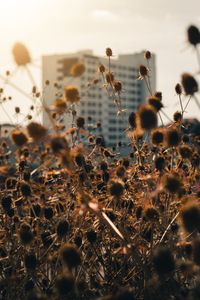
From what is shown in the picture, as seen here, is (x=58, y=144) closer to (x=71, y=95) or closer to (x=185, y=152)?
(x=71, y=95)

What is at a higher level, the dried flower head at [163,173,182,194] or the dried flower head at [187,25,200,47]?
the dried flower head at [187,25,200,47]

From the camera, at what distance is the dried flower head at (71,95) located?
3064 mm

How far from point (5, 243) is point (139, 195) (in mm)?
970

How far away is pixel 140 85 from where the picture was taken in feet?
457

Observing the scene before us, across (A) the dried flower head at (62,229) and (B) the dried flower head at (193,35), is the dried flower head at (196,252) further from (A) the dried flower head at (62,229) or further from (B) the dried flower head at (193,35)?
(B) the dried flower head at (193,35)

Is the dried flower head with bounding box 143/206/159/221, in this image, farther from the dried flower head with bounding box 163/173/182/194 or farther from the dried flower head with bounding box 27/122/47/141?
the dried flower head with bounding box 27/122/47/141

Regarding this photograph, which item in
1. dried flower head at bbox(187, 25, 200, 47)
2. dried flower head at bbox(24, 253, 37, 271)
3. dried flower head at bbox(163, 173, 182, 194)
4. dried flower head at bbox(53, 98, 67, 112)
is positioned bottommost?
dried flower head at bbox(24, 253, 37, 271)

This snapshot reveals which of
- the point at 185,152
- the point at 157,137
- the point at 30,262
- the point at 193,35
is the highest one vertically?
the point at 193,35

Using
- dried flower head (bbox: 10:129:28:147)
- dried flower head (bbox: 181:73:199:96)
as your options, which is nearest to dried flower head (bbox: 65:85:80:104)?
dried flower head (bbox: 10:129:28:147)

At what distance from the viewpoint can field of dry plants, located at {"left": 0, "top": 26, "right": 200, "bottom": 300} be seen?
2.84 m

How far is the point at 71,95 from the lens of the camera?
311 centimetres

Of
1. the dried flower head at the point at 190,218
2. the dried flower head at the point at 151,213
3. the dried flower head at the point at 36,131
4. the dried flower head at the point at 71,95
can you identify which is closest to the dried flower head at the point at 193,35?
the dried flower head at the point at 71,95

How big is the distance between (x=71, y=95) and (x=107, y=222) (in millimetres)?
683

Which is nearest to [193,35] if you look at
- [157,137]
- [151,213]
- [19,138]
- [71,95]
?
[157,137]
